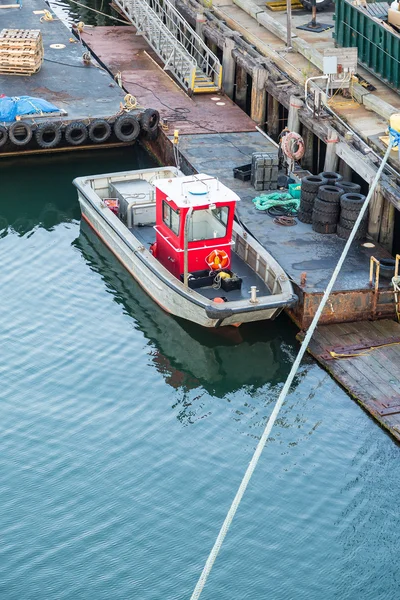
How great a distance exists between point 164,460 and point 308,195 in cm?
833

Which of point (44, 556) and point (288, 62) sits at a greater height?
point (288, 62)

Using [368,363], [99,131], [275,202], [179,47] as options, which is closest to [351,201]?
[275,202]

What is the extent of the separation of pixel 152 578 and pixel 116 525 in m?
1.32

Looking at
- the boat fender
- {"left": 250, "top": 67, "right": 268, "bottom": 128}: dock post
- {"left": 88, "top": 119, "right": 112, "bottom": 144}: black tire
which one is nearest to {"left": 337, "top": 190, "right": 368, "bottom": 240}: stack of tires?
the boat fender

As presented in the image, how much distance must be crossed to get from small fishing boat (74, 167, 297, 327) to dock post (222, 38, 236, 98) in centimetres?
1078

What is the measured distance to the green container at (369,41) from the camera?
27328 millimetres

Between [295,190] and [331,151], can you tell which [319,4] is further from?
[295,190]

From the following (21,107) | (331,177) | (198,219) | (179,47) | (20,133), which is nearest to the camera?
(198,219)

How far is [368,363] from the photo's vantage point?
798 inches

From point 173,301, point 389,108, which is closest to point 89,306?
point 173,301

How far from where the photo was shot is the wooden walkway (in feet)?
62.6

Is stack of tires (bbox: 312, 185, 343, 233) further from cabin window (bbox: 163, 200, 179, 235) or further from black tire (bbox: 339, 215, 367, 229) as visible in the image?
cabin window (bbox: 163, 200, 179, 235)

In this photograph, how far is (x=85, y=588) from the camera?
15.4m

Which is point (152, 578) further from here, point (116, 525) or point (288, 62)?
point (288, 62)
